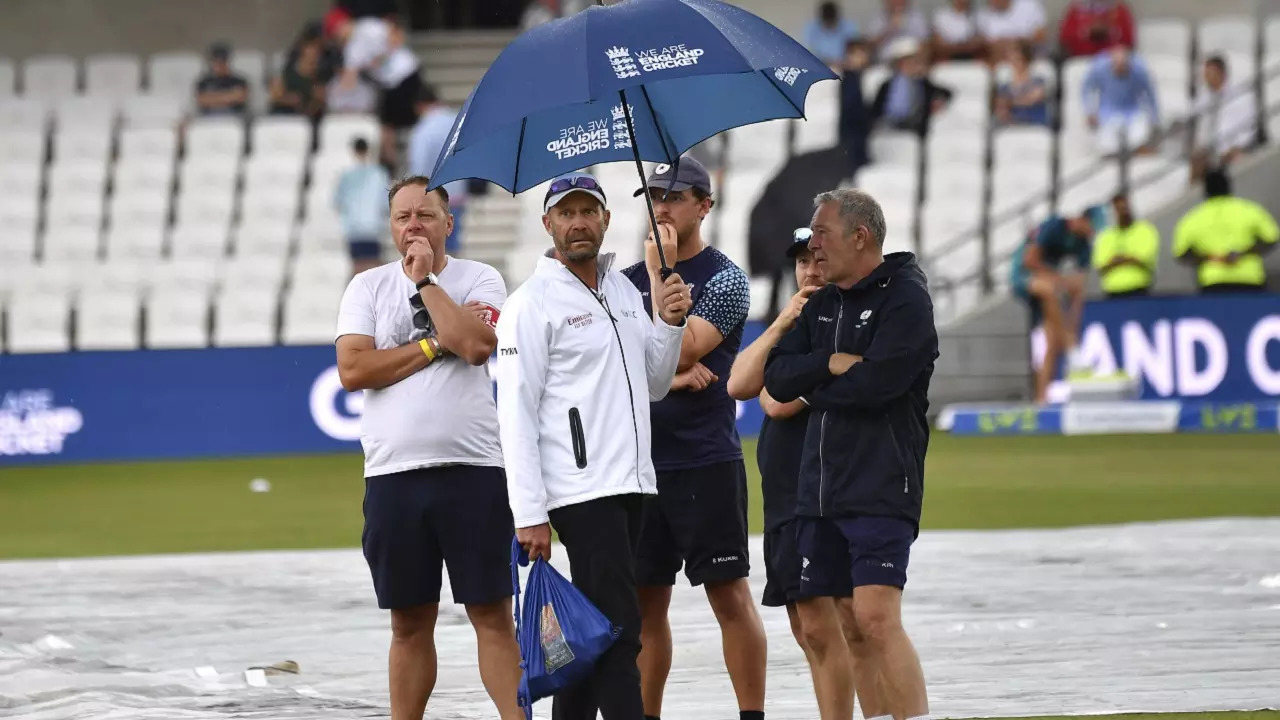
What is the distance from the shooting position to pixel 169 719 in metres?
8.20

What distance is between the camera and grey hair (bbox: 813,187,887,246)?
7.11 meters

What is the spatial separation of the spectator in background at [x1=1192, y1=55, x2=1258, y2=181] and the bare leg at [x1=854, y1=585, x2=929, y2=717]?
1830 cm

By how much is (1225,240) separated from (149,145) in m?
14.5

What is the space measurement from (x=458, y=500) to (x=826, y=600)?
4.42ft

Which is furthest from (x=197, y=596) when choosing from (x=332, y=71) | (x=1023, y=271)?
(x=332, y=71)

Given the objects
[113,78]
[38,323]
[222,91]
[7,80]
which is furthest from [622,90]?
[7,80]

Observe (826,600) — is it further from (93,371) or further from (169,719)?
(93,371)

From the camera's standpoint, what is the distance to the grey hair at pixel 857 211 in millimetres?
7109

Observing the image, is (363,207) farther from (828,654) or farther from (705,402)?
(828,654)

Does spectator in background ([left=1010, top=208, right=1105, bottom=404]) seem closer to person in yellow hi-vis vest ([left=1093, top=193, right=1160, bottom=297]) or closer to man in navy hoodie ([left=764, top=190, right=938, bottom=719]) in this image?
person in yellow hi-vis vest ([left=1093, top=193, right=1160, bottom=297])

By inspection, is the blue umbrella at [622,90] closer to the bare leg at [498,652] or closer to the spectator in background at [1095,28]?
the bare leg at [498,652]

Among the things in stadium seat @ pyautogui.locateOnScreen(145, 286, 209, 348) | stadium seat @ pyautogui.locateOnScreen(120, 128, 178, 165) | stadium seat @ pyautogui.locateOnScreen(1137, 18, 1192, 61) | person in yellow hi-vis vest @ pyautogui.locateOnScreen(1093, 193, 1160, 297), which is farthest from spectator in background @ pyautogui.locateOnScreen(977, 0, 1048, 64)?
stadium seat @ pyautogui.locateOnScreen(120, 128, 178, 165)

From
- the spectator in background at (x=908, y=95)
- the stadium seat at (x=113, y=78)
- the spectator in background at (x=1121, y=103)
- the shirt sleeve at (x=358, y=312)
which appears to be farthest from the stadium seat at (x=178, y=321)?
the shirt sleeve at (x=358, y=312)

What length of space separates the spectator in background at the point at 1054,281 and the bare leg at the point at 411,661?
608 inches
